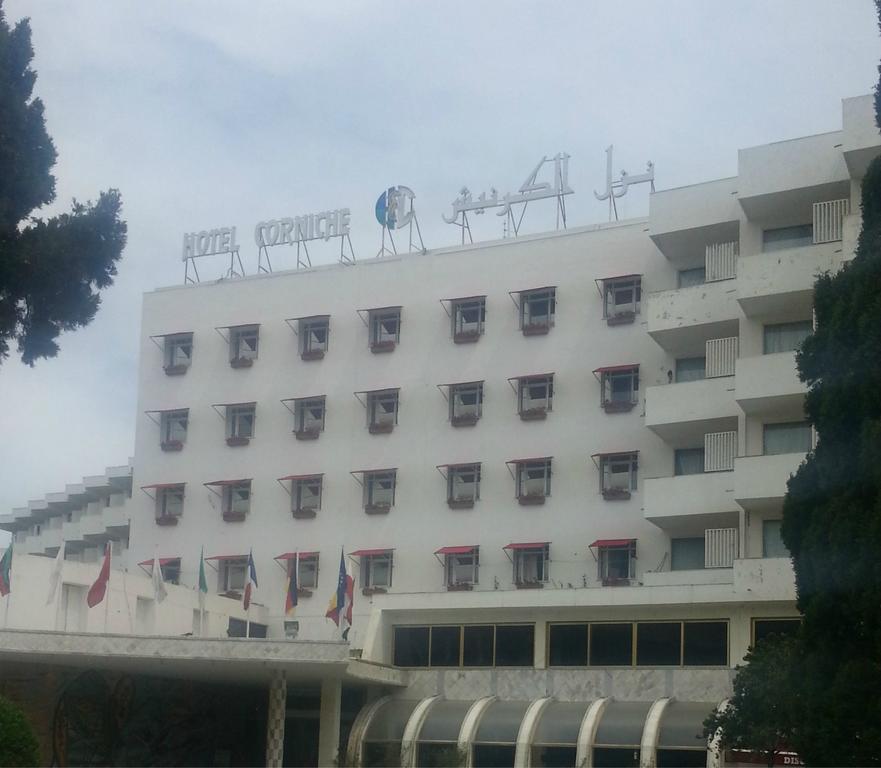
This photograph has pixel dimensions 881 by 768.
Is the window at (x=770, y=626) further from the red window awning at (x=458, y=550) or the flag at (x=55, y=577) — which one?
the flag at (x=55, y=577)

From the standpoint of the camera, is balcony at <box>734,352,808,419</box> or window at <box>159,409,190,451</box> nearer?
balcony at <box>734,352,808,419</box>

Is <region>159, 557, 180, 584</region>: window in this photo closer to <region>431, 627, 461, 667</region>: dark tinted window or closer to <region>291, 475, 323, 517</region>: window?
<region>291, 475, 323, 517</region>: window

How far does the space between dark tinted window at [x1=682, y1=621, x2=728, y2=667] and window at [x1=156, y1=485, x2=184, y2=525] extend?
21.3 metres

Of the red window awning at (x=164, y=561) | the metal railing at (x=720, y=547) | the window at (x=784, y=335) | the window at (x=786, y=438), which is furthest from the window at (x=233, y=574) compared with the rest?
the window at (x=784, y=335)

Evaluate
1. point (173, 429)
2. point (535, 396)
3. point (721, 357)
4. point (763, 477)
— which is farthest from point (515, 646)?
point (173, 429)

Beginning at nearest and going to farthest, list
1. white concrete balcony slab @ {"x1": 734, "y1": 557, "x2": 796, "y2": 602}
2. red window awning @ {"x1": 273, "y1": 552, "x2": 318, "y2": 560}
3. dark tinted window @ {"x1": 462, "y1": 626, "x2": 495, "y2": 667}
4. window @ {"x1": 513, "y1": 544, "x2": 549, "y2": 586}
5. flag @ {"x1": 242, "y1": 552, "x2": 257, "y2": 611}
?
white concrete balcony slab @ {"x1": 734, "y1": 557, "x2": 796, "y2": 602}
dark tinted window @ {"x1": 462, "y1": 626, "x2": 495, "y2": 667}
flag @ {"x1": 242, "y1": 552, "x2": 257, "y2": 611}
window @ {"x1": 513, "y1": 544, "x2": 549, "y2": 586}
red window awning @ {"x1": 273, "y1": 552, "x2": 318, "y2": 560}

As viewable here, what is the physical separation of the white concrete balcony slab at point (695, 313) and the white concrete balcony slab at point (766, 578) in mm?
8025

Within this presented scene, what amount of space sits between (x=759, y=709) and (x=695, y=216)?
768 inches

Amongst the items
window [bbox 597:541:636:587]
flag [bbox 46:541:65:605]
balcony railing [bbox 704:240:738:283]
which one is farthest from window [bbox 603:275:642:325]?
flag [bbox 46:541:65:605]

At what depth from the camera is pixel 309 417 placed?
5722cm

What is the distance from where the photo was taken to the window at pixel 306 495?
183 feet

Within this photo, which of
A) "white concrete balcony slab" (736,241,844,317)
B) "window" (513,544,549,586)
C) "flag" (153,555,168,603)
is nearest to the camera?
"white concrete balcony slab" (736,241,844,317)

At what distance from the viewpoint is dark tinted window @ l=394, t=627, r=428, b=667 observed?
49594 mm

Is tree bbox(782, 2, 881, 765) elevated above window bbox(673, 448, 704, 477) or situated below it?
below
